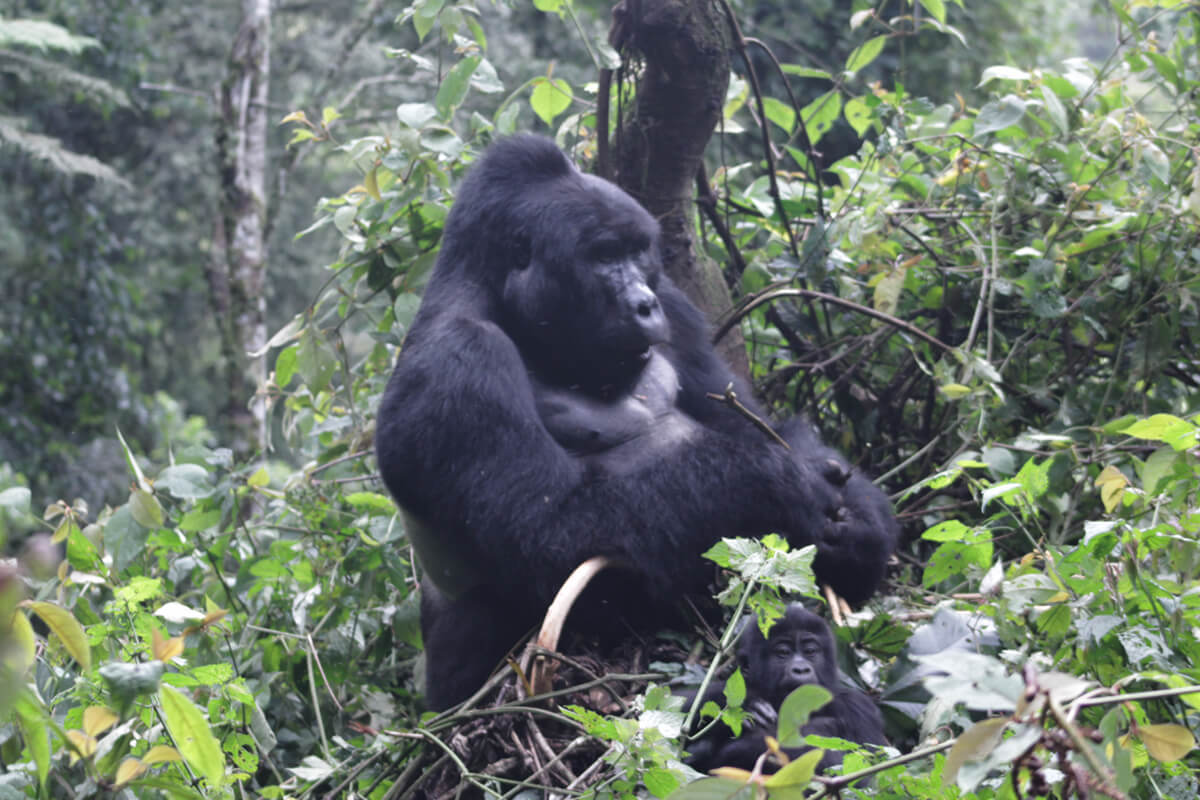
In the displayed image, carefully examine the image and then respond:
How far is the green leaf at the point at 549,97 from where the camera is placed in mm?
3201

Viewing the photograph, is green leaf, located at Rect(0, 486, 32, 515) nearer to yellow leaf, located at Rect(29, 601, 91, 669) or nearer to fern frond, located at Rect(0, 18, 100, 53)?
yellow leaf, located at Rect(29, 601, 91, 669)

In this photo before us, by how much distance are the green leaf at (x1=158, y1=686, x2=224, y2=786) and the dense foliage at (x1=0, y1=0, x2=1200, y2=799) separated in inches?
13.8

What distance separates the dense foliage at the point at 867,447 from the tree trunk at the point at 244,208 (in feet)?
7.58

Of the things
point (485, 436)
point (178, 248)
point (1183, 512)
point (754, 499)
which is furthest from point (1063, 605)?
point (178, 248)

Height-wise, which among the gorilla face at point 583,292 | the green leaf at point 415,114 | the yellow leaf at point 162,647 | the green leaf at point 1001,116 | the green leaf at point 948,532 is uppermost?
the green leaf at point 415,114

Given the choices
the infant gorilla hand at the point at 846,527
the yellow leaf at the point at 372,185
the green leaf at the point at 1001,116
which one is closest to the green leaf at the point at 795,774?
the infant gorilla hand at the point at 846,527

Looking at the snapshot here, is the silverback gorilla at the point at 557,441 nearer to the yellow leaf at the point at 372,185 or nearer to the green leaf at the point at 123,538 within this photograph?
the yellow leaf at the point at 372,185

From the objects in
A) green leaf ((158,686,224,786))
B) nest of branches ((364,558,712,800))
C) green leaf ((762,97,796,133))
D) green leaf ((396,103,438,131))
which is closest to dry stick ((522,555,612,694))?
nest of branches ((364,558,712,800))

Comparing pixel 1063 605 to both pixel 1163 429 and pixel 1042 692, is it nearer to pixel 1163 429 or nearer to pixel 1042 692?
pixel 1163 429

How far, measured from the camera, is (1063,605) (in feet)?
5.69

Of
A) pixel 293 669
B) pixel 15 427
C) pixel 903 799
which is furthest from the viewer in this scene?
pixel 15 427

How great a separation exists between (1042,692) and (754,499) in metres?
1.41

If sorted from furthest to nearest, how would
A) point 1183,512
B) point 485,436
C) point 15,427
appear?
point 15,427 → point 485,436 → point 1183,512

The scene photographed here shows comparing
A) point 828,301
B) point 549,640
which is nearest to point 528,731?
point 549,640
